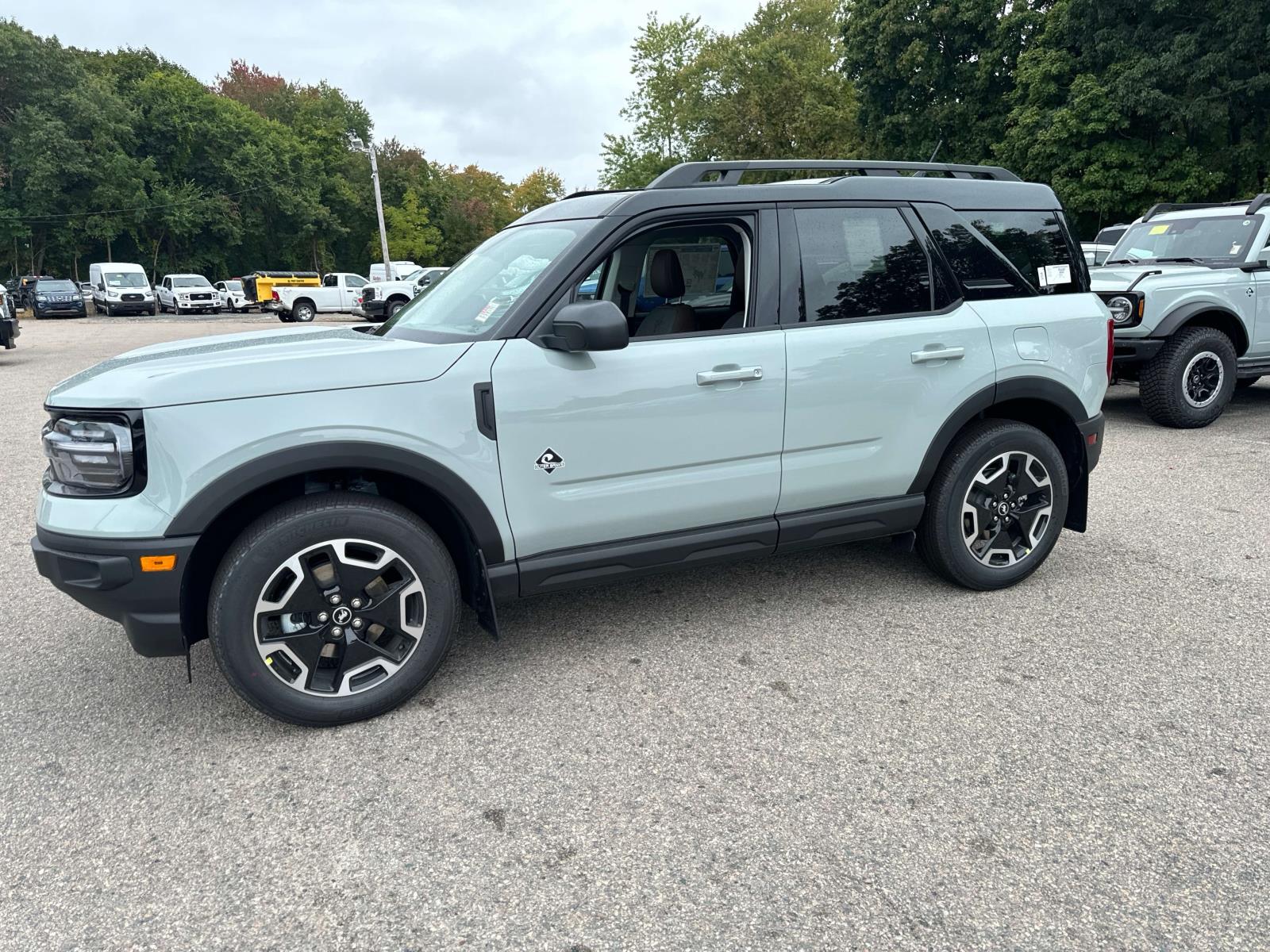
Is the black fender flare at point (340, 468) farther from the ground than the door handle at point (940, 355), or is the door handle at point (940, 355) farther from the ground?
the door handle at point (940, 355)

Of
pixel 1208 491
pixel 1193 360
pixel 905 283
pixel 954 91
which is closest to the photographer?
pixel 905 283

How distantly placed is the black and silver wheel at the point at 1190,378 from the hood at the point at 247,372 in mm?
6801

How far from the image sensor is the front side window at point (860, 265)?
3.57m

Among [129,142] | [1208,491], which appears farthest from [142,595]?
[129,142]

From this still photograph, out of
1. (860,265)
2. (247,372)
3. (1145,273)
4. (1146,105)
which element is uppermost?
(1146,105)

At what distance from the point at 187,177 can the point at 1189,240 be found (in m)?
59.5

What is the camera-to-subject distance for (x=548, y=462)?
10.2 feet

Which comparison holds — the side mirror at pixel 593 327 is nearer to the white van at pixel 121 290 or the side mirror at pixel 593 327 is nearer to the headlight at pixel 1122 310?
the headlight at pixel 1122 310

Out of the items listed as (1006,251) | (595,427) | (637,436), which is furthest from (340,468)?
(1006,251)

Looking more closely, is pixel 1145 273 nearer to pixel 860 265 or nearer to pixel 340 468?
pixel 860 265

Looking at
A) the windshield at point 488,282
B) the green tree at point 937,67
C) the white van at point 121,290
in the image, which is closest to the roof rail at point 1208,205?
the windshield at point 488,282

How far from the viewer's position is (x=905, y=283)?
3.76m

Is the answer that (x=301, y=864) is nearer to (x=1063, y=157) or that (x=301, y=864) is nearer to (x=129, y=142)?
(x=1063, y=157)

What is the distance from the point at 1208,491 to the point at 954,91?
30.1 meters
